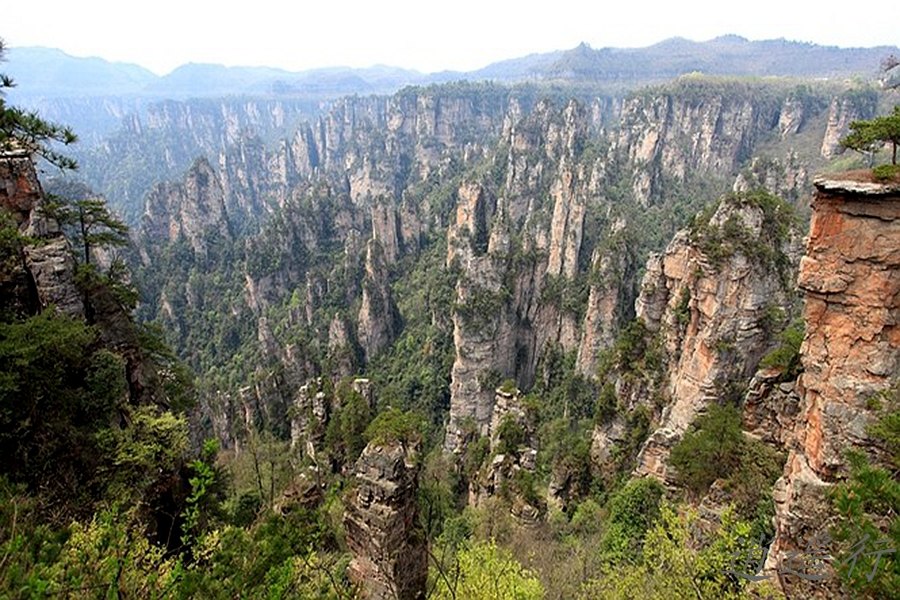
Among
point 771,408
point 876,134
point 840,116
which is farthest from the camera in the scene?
point 840,116

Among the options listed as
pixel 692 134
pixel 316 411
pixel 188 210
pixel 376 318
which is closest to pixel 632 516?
pixel 316 411

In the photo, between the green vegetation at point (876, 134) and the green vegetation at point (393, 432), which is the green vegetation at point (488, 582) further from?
the green vegetation at point (876, 134)

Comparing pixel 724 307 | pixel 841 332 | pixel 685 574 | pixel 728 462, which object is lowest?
pixel 728 462

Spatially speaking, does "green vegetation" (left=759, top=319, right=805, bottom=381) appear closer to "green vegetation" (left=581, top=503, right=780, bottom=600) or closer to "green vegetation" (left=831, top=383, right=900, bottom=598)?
"green vegetation" (left=581, top=503, right=780, bottom=600)

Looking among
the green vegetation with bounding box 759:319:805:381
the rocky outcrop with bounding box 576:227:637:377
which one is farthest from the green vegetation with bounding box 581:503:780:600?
the rocky outcrop with bounding box 576:227:637:377

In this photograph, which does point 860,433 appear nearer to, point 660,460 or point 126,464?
point 660,460

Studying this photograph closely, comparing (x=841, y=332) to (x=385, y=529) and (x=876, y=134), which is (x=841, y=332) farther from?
(x=385, y=529)
